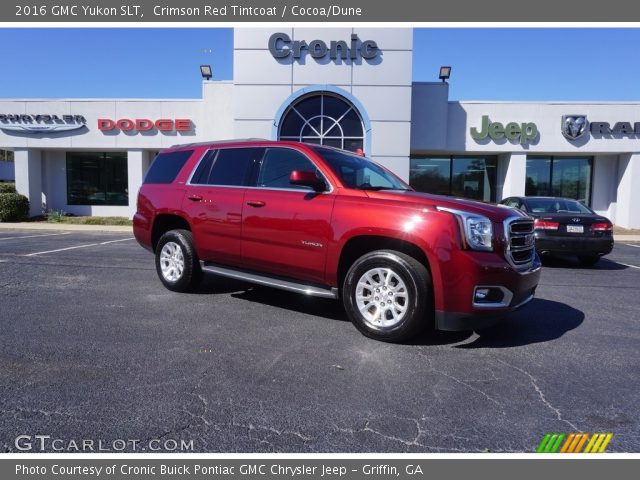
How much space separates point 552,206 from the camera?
9.24m

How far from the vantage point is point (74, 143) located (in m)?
19.0

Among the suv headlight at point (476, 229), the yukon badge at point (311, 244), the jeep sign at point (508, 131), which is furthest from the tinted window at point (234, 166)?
the jeep sign at point (508, 131)

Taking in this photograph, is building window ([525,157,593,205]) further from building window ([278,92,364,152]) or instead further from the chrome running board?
the chrome running board

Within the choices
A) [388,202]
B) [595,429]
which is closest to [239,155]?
[388,202]

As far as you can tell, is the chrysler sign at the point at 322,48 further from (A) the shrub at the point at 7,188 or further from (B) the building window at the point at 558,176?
(A) the shrub at the point at 7,188

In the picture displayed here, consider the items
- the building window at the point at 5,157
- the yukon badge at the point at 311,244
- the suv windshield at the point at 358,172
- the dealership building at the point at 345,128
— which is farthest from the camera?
the building window at the point at 5,157

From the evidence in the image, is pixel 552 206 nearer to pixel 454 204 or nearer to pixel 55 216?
pixel 454 204

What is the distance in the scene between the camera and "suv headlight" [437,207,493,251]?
12.1ft

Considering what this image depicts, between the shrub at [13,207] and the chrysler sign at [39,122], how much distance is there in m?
3.13

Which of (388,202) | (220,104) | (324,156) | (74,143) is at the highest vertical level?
(220,104)

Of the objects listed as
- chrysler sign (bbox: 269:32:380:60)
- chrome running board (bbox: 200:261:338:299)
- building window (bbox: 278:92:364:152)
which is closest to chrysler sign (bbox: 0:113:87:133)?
chrysler sign (bbox: 269:32:380:60)

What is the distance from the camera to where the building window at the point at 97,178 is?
20281 millimetres

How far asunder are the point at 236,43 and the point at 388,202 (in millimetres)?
14442

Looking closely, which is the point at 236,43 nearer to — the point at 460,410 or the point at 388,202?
the point at 388,202
